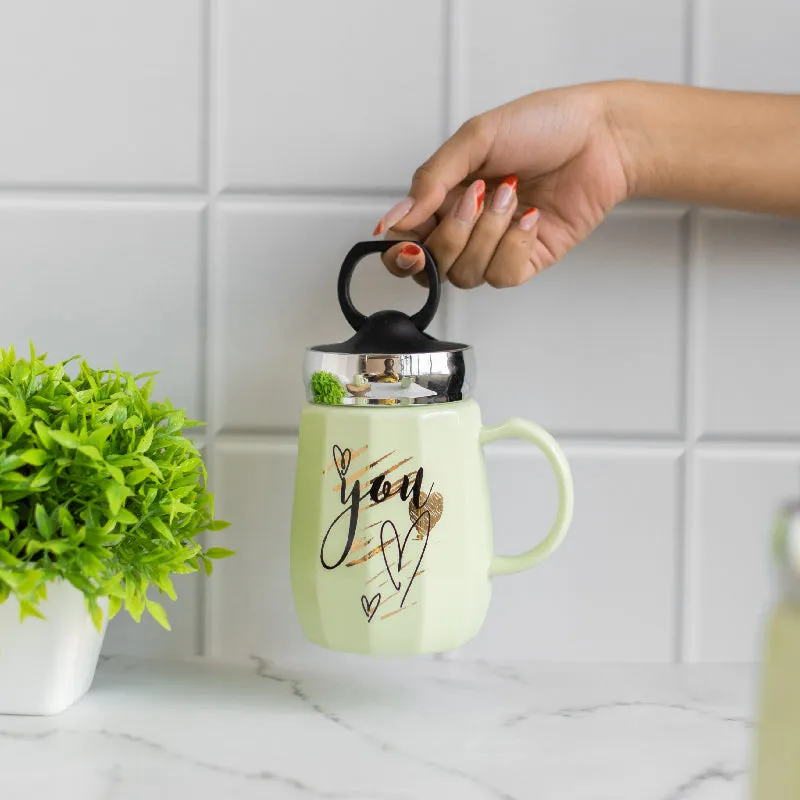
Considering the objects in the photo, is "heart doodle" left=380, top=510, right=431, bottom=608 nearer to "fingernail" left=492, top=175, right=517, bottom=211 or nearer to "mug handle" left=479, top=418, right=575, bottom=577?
"mug handle" left=479, top=418, right=575, bottom=577

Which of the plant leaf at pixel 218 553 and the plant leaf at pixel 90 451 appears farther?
the plant leaf at pixel 218 553

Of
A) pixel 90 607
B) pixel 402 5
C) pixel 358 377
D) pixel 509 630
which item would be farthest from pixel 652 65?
pixel 90 607

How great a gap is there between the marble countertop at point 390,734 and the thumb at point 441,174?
335 millimetres

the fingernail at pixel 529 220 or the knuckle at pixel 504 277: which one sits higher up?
the fingernail at pixel 529 220

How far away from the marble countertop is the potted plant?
5 cm

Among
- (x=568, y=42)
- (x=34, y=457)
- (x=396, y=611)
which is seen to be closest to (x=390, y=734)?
(x=396, y=611)

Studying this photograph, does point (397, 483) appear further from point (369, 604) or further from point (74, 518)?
point (74, 518)

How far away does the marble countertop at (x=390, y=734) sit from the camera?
1.60 feet

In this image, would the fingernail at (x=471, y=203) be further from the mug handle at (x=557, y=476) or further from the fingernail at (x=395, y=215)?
the mug handle at (x=557, y=476)

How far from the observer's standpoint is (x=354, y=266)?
59cm

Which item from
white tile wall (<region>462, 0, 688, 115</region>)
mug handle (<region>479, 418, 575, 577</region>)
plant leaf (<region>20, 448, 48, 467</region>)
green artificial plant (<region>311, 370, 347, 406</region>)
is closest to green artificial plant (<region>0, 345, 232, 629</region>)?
plant leaf (<region>20, 448, 48, 467</region>)

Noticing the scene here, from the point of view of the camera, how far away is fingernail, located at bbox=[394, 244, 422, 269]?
1.95 feet

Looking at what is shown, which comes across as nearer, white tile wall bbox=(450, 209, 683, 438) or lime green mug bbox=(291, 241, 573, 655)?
lime green mug bbox=(291, 241, 573, 655)

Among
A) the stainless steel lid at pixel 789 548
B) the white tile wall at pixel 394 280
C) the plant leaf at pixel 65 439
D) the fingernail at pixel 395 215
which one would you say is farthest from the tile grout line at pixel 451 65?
the stainless steel lid at pixel 789 548
